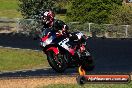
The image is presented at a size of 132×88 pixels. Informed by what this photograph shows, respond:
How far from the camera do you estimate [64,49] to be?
17.1 metres

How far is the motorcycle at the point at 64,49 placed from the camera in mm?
16656

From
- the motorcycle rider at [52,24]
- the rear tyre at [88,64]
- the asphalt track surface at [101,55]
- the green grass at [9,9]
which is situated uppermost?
the motorcycle rider at [52,24]

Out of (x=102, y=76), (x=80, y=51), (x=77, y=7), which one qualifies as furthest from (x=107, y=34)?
(x=102, y=76)

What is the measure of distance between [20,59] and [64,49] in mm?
11255

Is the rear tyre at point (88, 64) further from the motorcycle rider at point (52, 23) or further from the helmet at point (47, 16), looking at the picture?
the helmet at point (47, 16)

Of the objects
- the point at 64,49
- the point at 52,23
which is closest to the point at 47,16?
the point at 52,23

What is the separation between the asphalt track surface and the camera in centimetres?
1941

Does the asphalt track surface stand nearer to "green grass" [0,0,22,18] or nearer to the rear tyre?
the rear tyre

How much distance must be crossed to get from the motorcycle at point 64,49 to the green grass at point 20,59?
8.49 m

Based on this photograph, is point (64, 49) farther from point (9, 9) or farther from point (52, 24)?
point (9, 9)

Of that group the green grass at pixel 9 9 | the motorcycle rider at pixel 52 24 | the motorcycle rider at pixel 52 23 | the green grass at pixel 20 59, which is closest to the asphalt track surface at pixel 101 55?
the green grass at pixel 20 59

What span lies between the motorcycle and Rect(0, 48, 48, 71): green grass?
27.8 feet

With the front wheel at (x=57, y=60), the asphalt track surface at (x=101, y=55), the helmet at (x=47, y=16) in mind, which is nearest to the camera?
the helmet at (x=47, y=16)

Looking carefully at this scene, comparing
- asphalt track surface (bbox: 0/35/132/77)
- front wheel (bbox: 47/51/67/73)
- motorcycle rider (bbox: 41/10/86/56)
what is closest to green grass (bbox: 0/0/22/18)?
asphalt track surface (bbox: 0/35/132/77)
